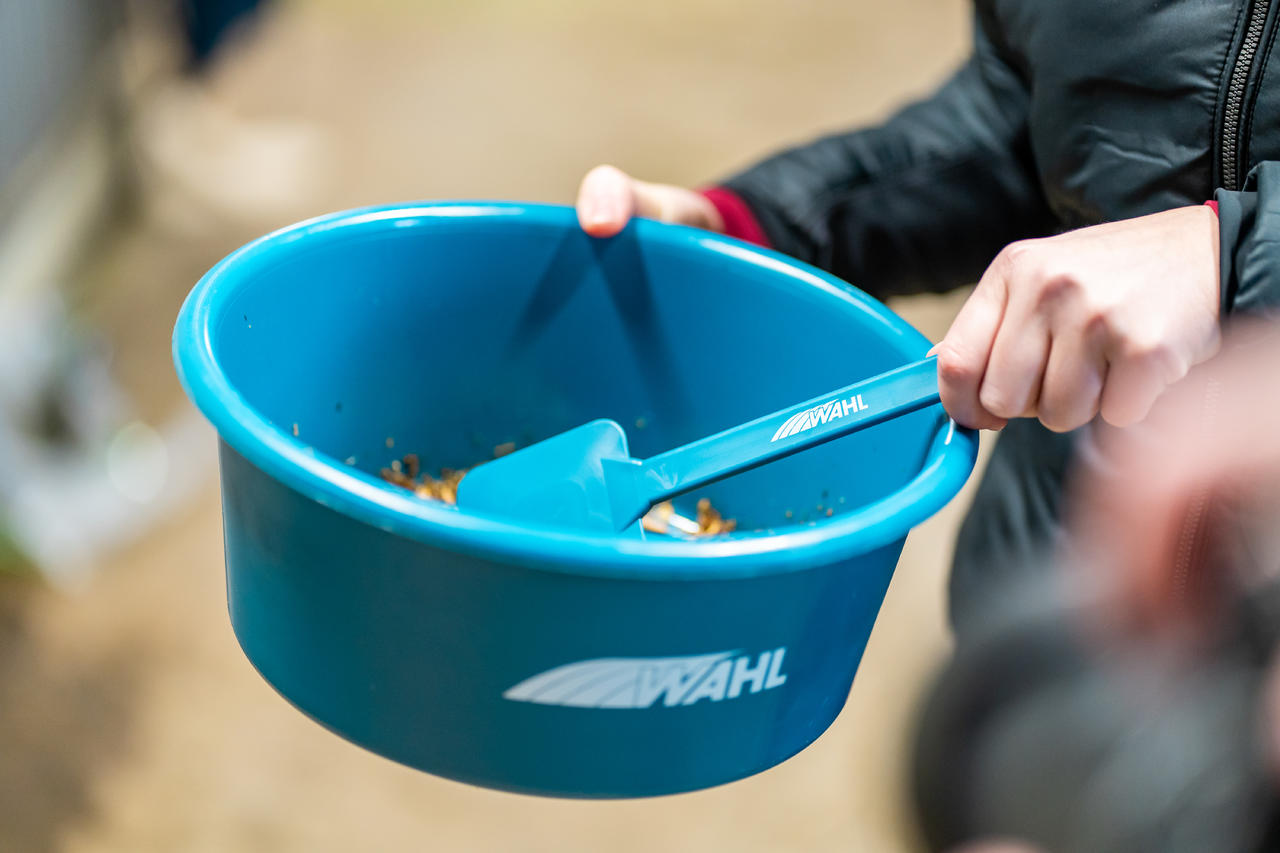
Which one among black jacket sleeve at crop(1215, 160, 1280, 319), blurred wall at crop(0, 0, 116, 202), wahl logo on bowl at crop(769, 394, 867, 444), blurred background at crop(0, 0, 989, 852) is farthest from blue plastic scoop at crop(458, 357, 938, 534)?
blurred wall at crop(0, 0, 116, 202)

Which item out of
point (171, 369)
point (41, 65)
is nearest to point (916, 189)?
point (171, 369)

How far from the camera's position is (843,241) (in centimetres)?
71

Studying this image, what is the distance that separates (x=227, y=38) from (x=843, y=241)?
1.50 m

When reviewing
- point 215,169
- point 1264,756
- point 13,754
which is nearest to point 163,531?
point 13,754

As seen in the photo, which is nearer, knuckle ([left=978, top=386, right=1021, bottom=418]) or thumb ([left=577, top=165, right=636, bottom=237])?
knuckle ([left=978, top=386, right=1021, bottom=418])

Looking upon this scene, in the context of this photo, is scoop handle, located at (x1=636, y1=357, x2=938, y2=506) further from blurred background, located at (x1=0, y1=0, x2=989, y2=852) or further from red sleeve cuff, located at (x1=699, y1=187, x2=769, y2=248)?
blurred background, located at (x1=0, y1=0, x2=989, y2=852)

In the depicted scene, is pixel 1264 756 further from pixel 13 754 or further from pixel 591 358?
pixel 13 754

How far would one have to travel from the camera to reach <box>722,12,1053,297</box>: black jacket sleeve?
690 mm

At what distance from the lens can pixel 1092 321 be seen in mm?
419

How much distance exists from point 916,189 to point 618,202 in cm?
20

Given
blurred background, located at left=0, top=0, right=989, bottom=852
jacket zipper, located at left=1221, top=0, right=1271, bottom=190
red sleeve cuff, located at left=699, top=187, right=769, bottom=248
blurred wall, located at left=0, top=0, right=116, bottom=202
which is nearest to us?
jacket zipper, located at left=1221, top=0, right=1271, bottom=190

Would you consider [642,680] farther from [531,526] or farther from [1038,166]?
[1038,166]

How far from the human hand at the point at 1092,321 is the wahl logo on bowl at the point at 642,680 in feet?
0.44

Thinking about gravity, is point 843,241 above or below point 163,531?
above
